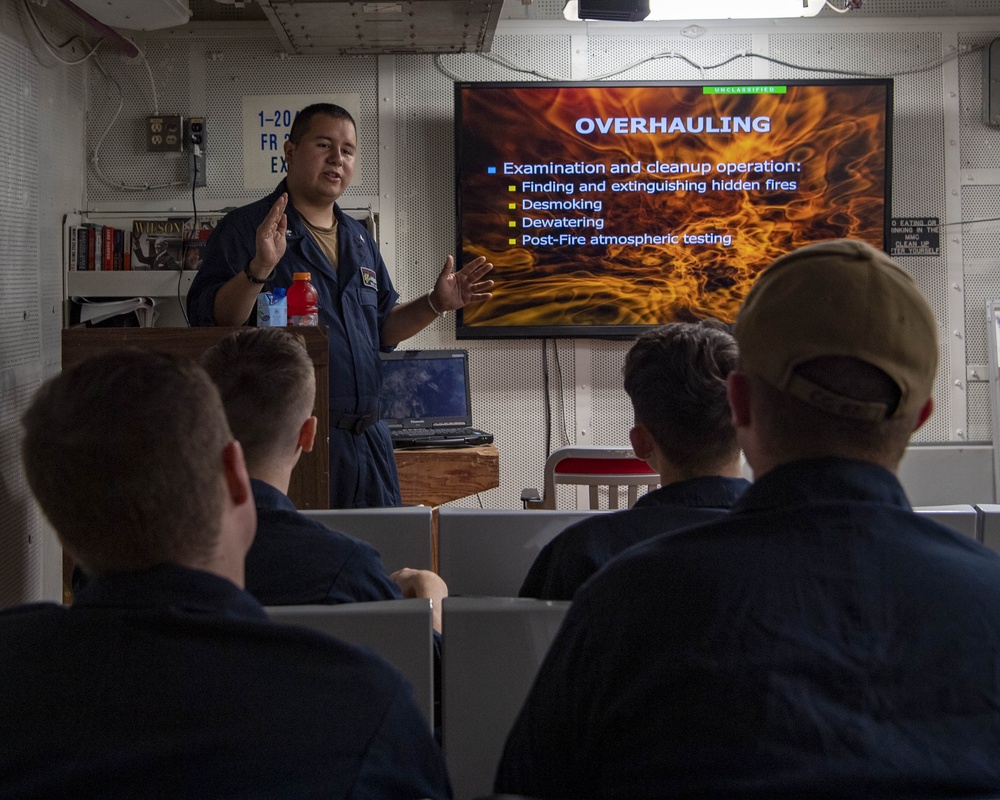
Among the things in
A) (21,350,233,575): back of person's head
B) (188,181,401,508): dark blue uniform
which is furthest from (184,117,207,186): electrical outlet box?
(21,350,233,575): back of person's head

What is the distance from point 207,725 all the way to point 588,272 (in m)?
3.64

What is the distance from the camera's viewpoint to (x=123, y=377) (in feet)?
2.63

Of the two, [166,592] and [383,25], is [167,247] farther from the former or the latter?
[166,592]

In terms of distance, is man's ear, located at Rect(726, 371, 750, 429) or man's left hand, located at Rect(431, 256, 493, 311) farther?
man's left hand, located at Rect(431, 256, 493, 311)

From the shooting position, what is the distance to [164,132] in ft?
13.7

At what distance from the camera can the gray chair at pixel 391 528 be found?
1.56 metres

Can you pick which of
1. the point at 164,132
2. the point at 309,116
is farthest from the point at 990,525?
the point at 164,132

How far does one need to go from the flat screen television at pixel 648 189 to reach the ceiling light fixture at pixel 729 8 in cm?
36

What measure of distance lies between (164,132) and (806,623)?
13.2 feet

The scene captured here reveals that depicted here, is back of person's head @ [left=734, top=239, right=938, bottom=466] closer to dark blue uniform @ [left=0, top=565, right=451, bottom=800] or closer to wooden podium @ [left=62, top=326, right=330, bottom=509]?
dark blue uniform @ [left=0, top=565, right=451, bottom=800]

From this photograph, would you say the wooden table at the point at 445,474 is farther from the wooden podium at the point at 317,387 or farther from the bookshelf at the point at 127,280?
the wooden podium at the point at 317,387

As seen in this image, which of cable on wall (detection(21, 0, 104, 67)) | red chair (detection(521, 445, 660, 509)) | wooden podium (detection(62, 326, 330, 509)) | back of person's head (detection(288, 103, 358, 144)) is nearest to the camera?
wooden podium (detection(62, 326, 330, 509))

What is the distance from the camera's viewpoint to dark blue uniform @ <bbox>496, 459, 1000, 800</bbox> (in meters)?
0.72

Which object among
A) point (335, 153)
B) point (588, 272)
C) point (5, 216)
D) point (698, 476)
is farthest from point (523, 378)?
point (698, 476)
